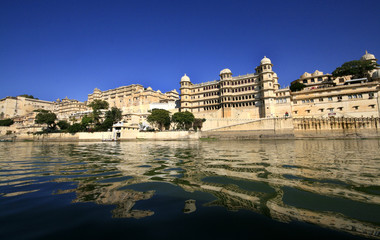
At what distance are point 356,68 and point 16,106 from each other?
132m

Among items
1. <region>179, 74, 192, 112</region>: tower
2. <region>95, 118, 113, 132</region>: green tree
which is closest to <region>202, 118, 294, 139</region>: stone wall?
<region>179, 74, 192, 112</region>: tower

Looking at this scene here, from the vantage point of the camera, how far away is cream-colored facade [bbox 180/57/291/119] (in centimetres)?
4841

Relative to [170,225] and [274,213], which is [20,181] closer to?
[170,225]

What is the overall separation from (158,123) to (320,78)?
5008 cm

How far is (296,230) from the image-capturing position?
6.87 feet

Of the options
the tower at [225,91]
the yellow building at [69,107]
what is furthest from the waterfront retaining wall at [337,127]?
the yellow building at [69,107]

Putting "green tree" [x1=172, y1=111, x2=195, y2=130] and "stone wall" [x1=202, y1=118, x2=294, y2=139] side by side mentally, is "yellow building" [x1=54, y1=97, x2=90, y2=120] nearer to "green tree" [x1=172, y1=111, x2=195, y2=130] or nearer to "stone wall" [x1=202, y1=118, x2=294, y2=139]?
"green tree" [x1=172, y1=111, x2=195, y2=130]

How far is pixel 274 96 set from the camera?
48312 millimetres

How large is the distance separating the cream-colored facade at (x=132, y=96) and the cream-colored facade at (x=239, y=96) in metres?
16.4

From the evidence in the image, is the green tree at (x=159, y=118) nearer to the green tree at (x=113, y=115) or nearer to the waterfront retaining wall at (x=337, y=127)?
the green tree at (x=113, y=115)

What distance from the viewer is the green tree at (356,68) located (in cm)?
5116

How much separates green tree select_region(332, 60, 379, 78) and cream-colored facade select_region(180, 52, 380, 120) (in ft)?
6.16

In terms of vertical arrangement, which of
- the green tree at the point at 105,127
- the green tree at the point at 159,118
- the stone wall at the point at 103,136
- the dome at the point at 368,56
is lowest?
the stone wall at the point at 103,136

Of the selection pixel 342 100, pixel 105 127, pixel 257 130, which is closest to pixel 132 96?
pixel 105 127
